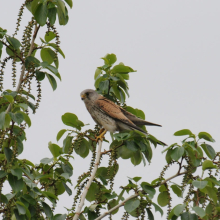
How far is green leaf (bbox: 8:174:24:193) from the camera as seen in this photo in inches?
138

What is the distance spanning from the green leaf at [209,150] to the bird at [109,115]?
1184mm

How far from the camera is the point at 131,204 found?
3607mm

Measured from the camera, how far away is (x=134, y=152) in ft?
14.6

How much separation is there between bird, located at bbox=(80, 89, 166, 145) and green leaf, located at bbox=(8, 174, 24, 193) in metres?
1.84

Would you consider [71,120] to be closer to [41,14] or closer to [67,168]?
[67,168]

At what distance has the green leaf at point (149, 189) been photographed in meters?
3.63

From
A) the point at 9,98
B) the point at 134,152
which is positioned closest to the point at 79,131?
the point at 134,152

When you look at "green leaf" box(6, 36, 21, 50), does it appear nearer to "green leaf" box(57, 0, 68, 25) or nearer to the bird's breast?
"green leaf" box(57, 0, 68, 25)

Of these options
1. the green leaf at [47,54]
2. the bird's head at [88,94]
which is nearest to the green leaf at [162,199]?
the green leaf at [47,54]

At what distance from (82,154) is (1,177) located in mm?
1174

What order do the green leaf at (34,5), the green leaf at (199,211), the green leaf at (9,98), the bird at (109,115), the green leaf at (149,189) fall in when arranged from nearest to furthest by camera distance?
the green leaf at (199,211) < the green leaf at (9,98) < the green leaf at (149,189) < the green leaf at (34,5) < the bird at (109,115)

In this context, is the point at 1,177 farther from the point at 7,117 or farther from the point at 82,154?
the point at 82,154

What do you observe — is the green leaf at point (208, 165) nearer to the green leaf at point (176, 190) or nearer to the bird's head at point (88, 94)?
the green leaf at point (176, 190)

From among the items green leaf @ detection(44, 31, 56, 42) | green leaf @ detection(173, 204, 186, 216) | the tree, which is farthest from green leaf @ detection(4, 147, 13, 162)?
green leaf @ detection(173, 204, 186, 216)
